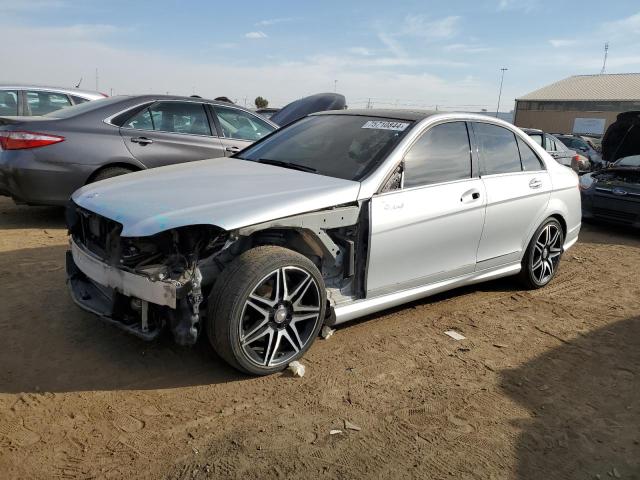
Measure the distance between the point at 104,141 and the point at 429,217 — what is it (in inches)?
157

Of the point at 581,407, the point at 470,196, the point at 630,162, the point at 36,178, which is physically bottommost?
the point at 581,407

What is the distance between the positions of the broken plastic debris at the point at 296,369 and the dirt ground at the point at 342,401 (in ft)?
0.15

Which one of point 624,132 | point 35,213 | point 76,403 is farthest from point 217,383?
point 624,132

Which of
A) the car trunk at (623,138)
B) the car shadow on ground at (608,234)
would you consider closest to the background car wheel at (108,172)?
the car shadow on ground at (608,234)

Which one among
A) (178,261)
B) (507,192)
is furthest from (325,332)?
Answer: (507,192)

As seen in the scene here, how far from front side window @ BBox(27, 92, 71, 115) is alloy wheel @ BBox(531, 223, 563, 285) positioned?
7200 millimetres

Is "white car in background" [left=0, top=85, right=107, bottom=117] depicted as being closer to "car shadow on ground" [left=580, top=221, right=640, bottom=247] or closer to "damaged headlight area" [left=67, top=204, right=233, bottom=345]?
"damaged headlight area" [left=67, top=204, right=233, bottom=345]

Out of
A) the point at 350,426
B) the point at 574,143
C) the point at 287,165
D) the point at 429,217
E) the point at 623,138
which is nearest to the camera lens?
the point at 350,426

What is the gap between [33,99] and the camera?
7910 millimetres

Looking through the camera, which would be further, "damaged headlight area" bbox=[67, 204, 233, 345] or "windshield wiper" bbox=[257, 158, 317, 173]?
"windshield wiper" bbox=[257, 158, 317, 173]

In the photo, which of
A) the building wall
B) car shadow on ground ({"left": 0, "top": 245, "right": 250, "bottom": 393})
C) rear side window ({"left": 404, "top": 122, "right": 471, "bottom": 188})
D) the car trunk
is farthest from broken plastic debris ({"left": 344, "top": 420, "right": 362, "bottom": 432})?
the building wall

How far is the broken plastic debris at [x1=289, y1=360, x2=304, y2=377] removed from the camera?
10.3 ft

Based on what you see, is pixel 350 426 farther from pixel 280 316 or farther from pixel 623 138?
pixel 623 138

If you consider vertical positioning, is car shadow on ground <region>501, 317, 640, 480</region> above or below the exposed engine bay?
below
